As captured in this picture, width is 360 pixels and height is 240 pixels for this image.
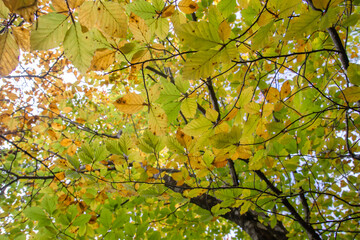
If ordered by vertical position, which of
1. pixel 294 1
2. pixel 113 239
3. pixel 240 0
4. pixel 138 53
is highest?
pixel 240 0

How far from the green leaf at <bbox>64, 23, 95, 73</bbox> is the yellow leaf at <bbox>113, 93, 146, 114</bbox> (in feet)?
0.67

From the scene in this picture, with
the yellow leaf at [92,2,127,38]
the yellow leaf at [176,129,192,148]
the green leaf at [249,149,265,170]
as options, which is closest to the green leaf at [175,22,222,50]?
the yellow leaf at [92,2,127,38]

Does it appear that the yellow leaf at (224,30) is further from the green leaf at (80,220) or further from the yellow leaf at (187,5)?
the green leaf at (80,220)

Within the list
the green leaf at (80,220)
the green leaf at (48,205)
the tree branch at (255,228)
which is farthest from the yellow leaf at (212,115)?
the tree branch at (255,228)

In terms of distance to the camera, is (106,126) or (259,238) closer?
(259,238)

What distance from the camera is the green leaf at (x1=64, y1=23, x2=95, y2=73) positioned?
1.75 feet

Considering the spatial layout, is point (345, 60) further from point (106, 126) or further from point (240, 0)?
point (106, 126)

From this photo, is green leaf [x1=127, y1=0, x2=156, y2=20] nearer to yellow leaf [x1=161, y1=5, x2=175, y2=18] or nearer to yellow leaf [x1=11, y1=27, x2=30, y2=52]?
yellow leaf [x1=161, y1=5, x2=175, y2=18]

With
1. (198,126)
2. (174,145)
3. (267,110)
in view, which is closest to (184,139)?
(174,145)

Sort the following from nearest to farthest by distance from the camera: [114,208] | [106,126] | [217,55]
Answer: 1. [217,55]
2. [114,208]
3. [106,126]

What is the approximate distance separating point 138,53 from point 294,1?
0.56 meters

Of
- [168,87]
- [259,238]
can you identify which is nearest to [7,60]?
[168,87]

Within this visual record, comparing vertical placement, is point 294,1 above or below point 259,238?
above

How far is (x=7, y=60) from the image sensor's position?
46cm
